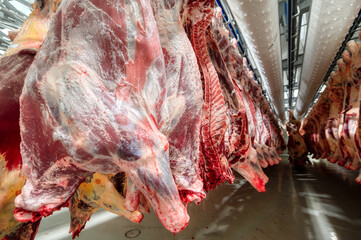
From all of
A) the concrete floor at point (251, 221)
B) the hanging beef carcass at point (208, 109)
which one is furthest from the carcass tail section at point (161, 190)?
the concrete floor at point (251, 221)

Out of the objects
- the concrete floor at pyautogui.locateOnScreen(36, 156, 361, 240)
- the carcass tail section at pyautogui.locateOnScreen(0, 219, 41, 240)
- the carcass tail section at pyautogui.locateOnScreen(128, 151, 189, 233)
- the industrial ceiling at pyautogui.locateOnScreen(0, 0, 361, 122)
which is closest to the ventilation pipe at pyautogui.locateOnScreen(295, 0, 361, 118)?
the industrial ceiling at pyautogui.locateOnScreen(0, 0, 361, 122)

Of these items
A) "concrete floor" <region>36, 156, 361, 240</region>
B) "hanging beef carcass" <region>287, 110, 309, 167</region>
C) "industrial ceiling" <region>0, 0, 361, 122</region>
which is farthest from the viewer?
"hanging beef carcass" <region>287, 110, 309, 167</region>

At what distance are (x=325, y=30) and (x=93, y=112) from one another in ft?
8.15

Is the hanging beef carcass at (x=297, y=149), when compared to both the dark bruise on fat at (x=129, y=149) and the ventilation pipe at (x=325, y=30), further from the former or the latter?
the dark bruise on fat at (x=129, y=149)

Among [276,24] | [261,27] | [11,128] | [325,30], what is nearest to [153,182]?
[11,128]

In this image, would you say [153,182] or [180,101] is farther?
[180,101]

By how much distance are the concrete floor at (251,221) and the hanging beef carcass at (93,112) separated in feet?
4.14

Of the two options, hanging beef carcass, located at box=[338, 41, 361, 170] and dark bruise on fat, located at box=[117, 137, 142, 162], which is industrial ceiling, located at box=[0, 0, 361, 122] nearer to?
hanging beef carcass, located at box=[338, 41, 361, 170]

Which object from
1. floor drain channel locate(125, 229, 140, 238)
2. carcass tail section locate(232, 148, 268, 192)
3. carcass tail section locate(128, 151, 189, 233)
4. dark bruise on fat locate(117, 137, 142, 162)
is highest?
dark bruise on fat locate(117, 137, 142, 162)

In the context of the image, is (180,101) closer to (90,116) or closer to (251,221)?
(90,116)

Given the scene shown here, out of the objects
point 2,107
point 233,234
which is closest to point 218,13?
point 2,107

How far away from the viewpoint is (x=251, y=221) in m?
1.80

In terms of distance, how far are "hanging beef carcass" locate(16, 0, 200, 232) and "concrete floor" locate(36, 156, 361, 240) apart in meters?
1.26

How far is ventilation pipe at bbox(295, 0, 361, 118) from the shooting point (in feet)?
5.65
